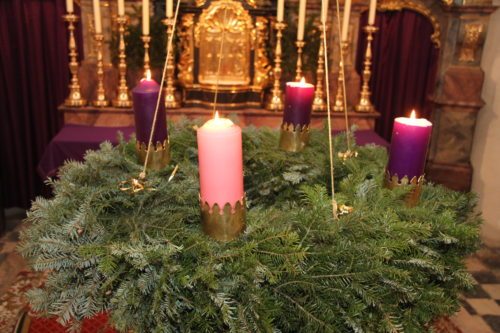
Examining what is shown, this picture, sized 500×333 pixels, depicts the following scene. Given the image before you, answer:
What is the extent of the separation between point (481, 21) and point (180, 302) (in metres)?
3.21

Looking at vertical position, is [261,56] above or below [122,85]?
above

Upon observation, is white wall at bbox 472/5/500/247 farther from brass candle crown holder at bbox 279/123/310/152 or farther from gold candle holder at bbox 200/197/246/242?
gold candle holder at bbox 200/197/246/242

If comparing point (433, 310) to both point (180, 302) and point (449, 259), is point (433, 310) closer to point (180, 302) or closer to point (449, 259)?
point (449, 259)

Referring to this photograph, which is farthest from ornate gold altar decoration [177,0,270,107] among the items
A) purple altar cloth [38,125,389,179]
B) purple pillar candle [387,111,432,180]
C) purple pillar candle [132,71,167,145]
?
purple pillar candle [387,111,432,180]

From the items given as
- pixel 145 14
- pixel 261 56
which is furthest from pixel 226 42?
pixel 145 14

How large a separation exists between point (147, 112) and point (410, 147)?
1.92 feet

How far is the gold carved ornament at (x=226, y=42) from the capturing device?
113 inches

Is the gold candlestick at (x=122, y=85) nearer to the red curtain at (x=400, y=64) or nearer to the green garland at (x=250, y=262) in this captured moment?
the red curtain at (x=400, y=64)

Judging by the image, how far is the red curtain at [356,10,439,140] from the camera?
144 inches

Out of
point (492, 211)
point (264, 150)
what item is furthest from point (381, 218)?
point (492, 211)

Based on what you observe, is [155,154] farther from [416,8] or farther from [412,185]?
[416,8]

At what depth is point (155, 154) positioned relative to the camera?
112cm

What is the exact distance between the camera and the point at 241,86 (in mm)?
2994

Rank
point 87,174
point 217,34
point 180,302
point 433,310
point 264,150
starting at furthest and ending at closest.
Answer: point 217,34
point 264,150
point 87,174
point 433,310
point 180,302
